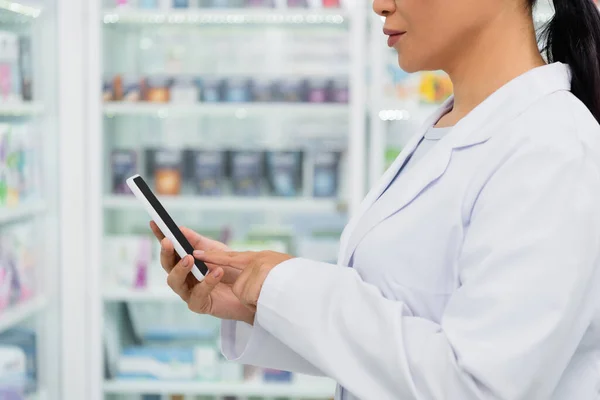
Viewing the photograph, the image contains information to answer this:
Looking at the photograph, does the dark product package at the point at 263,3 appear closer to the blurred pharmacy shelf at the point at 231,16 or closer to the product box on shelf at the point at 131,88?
the blurred pharmacy shelf at the point at 231,16

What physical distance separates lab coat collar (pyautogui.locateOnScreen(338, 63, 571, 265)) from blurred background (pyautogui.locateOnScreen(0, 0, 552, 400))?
2183 mm

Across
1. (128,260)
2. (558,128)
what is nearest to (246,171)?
(128,260)

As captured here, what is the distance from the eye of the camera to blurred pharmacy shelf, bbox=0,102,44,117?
2.74m

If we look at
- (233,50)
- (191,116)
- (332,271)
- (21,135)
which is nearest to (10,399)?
(21,135)

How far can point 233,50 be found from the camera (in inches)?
141

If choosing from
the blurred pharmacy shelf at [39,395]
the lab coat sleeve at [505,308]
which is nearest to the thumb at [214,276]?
the lab coat sleeve at [505,308]

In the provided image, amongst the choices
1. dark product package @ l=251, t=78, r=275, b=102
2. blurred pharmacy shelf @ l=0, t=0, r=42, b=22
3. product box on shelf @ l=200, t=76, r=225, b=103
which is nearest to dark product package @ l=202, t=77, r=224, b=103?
product box on shelf @ l=200, t=76, r=225, b=103

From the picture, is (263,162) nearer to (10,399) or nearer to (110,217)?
(110,217)

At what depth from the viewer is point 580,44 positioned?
3.32 feet

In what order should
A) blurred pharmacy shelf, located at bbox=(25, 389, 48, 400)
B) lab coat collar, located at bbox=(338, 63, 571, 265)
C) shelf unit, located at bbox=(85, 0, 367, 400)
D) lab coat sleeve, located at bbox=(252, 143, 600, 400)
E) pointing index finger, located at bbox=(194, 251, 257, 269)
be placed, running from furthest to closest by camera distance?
shelf unit, located at bbox=(85, 0, 367, 400) < blurred pharmacy shelf, located at bbox=(25, 389, 48, 400) < pointing index finger, located at bbox=(194, 251, 257, 269) < lab coat collar, located at bbox=(338, 63, 571, 265) < lab coat sleeve, located at bbox=(252, 143, 600, 400)

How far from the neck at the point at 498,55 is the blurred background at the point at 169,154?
7.04 ft

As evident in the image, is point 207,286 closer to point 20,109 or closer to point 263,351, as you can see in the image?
point 263,351

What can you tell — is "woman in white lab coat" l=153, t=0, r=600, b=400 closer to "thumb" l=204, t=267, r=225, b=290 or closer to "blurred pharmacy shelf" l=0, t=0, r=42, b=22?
"thumb" l=204, t=267, r=225, b=290

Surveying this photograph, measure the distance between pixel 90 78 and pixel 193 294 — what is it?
225 cm
